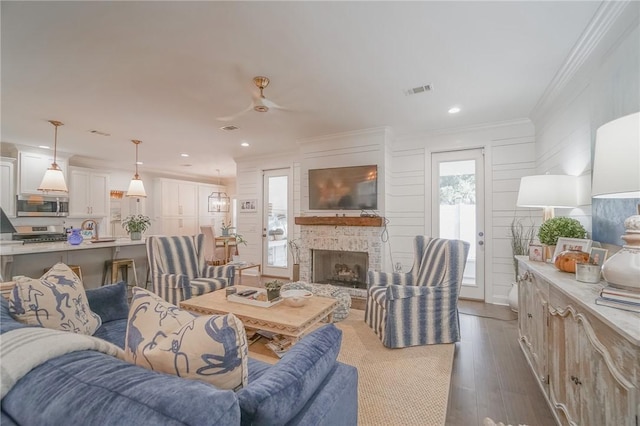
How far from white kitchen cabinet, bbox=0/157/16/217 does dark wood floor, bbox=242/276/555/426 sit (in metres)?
7.15

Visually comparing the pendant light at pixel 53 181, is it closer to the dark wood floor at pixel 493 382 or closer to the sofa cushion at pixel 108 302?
the sofa cushion at pixel 108 302

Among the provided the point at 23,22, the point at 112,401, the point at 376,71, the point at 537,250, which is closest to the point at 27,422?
the point at 112,401

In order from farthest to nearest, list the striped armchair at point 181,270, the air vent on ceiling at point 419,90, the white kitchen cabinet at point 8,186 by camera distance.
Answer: the white kitchen cabinet at point 8,186, the striped armchair at point 181,270, the air vent on ceiling at point 419,90

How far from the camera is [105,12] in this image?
1863 mm

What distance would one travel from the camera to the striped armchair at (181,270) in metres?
3.14

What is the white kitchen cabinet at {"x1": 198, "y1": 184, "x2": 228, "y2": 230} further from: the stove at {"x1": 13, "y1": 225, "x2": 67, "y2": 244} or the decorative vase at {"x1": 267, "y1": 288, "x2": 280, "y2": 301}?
the decorative vase at {"x1": 267, "y1": 288, "x2": 280, "y2": 301}

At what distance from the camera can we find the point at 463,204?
14.1 ft

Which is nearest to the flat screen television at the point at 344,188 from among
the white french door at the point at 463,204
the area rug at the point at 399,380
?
the white french door at the point at 463,204

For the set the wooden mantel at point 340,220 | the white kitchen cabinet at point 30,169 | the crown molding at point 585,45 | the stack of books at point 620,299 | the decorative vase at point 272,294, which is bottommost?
the decorative vase at point 272,294

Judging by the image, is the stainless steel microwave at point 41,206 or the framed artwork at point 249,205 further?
the framed artwork at point 249,205

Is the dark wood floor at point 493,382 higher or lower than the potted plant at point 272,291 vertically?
lower

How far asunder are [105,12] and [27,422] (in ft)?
7.46

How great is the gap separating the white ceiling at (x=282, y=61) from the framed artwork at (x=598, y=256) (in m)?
1.57

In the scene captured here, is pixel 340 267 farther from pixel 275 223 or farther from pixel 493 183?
pixel 493 183
